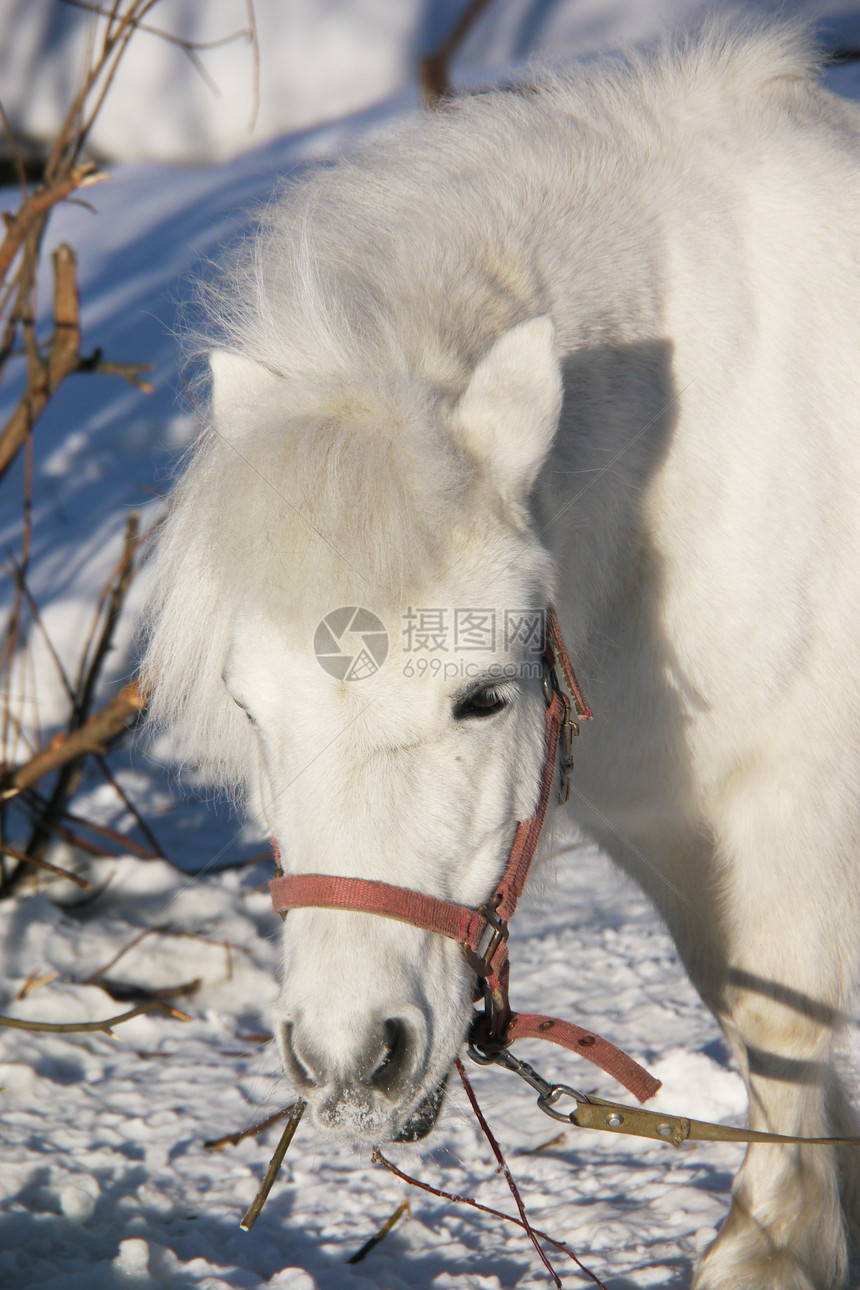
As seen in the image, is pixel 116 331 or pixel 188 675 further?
pixel 116 331

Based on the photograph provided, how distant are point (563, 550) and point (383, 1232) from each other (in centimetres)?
139

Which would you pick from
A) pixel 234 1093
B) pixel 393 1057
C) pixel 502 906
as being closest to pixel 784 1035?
pixel 502 906

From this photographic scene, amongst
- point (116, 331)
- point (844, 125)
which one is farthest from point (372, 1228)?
point (116, 331)

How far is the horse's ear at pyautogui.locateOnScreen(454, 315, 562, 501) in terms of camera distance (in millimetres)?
1424

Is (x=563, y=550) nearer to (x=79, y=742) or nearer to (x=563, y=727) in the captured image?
(x=563, y=727)

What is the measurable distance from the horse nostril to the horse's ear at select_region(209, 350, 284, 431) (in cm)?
85

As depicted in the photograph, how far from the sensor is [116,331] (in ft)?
20.5

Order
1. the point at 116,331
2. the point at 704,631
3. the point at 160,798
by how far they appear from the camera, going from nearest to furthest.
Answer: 1. the point at 704,631
2. the point at 160,798
3. the point at 116,331

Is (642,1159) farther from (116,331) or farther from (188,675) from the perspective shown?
(116,331)

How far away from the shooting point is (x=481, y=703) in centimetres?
142

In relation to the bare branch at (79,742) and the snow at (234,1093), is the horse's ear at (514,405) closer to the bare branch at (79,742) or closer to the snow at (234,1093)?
the snow at (234,1093)

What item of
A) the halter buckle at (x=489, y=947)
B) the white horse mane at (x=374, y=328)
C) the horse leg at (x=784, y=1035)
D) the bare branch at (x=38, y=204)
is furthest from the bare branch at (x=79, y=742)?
the horse leg at (x=784, y=1035)

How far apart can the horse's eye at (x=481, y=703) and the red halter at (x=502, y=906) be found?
0.15 meters

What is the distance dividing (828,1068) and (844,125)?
6.34 feet
